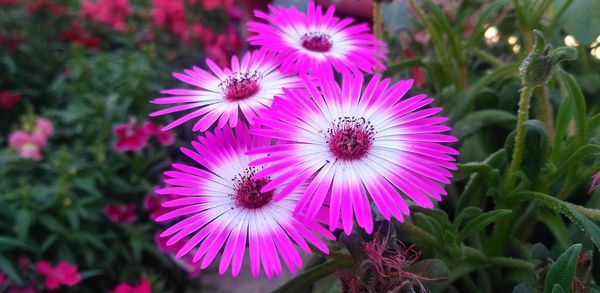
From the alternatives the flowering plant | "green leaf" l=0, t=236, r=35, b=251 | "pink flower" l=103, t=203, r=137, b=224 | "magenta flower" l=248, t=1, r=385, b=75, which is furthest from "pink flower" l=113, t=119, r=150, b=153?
"magenta flower" l=248, t=1, r=385, b=75

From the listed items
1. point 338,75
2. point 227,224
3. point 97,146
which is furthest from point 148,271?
point 227,224

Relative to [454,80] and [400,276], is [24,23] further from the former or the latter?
[400,276]

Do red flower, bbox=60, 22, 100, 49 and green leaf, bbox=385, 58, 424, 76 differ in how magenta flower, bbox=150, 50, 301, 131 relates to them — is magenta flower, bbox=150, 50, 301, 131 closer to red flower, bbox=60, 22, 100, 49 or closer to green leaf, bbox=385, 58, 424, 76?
green leaf, bbox=385, 58, 424, 76

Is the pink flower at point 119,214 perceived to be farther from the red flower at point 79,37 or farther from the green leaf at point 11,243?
the red flower at point 79,37

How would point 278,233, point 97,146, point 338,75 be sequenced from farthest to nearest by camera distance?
point 97,146 < point 338,75 < point 278,233

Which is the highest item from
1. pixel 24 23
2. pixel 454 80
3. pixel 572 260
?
pixel 24 23

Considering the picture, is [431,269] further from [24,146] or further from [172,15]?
[172,15]

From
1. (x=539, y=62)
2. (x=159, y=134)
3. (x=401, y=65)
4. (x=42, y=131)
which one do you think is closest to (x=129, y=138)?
(x=159, y=134)
